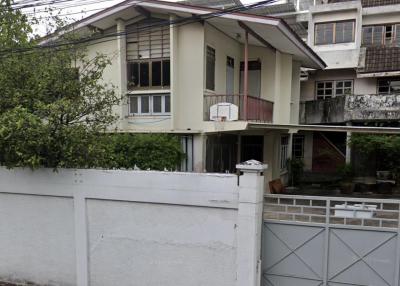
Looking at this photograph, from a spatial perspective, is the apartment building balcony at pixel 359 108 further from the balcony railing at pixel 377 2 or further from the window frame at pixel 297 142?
the balcony railing at pixel 377 2

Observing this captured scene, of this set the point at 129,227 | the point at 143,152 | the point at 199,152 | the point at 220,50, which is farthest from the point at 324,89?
the point at 129,227

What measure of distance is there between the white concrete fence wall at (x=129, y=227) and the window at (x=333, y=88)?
614 inches

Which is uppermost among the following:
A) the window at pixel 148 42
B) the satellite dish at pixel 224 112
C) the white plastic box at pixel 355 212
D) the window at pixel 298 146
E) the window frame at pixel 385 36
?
the window frame at pixel 385 36

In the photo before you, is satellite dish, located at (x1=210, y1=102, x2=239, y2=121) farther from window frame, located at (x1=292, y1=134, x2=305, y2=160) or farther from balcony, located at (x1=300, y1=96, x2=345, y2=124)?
window frame, located at (x1=292, y1=134, x2=305, y2=160)

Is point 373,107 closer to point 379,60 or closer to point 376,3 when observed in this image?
point 379,60

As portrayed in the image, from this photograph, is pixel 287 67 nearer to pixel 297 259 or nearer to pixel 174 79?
pixel 174 79

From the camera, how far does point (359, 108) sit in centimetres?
1486

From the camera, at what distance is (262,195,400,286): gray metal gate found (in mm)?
4762

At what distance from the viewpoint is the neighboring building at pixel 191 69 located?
390 inches

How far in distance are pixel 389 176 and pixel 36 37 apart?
14.8 meters

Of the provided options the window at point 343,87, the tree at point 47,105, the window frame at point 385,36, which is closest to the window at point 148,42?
the tree at point 47,105

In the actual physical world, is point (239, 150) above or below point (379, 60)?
below

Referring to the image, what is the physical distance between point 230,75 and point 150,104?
3.16 meters

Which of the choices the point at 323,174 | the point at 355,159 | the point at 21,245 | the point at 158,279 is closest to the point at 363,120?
the point at 355,159
